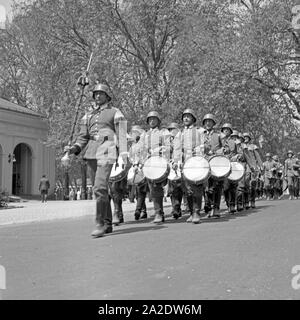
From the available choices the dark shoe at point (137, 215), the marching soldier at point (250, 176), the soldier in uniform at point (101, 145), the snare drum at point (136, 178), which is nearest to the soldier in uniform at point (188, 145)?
the snare drum at point (136, 178)

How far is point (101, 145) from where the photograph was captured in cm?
929

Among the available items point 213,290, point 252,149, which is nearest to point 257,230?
point 213,290

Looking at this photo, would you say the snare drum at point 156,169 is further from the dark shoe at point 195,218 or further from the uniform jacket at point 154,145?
the dark shoe at point 195,218

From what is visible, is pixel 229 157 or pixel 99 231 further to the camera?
pixel 229 157

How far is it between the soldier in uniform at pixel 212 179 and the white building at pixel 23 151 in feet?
89.2

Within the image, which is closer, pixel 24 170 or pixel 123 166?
pixel 123 166

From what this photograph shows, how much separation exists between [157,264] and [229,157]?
27.3 ft

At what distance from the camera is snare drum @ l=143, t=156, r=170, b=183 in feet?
36.0

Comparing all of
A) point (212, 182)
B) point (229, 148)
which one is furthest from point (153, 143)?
point (229, 148)

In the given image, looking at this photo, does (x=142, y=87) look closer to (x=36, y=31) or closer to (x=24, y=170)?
(x=36, y=31)

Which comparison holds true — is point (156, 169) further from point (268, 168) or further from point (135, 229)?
point (268, 168)
